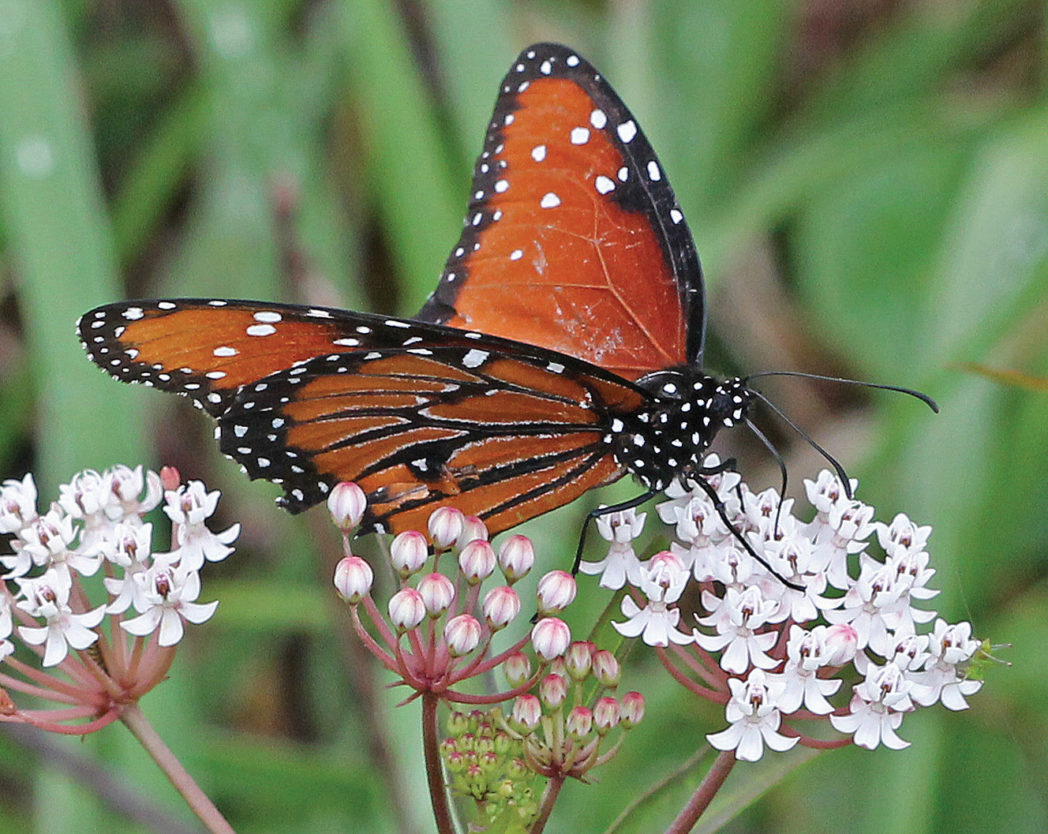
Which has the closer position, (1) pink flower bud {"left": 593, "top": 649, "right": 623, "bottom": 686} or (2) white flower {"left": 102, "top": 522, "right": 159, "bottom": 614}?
(1) pink flower bud {"left": 593, "top": 649, "right": 623, "bottom": 686}

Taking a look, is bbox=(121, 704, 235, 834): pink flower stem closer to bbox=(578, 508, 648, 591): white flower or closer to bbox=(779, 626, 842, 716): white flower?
bbox=(578, 508, 648, 591): white flower

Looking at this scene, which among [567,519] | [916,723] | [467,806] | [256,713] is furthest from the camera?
[256,713]

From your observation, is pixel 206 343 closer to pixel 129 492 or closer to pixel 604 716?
pixel 129 492

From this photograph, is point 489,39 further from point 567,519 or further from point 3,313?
point 3,313

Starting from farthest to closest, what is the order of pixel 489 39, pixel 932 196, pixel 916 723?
pixel 932 196, pixel 489 39, pixel 916 723

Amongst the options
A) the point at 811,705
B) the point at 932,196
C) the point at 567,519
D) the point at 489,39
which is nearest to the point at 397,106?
the point at 489,39

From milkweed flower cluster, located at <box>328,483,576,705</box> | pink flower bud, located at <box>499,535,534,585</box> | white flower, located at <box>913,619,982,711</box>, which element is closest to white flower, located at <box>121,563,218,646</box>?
milkweed flower cluster, located at <box>328,483,576,705</box>
